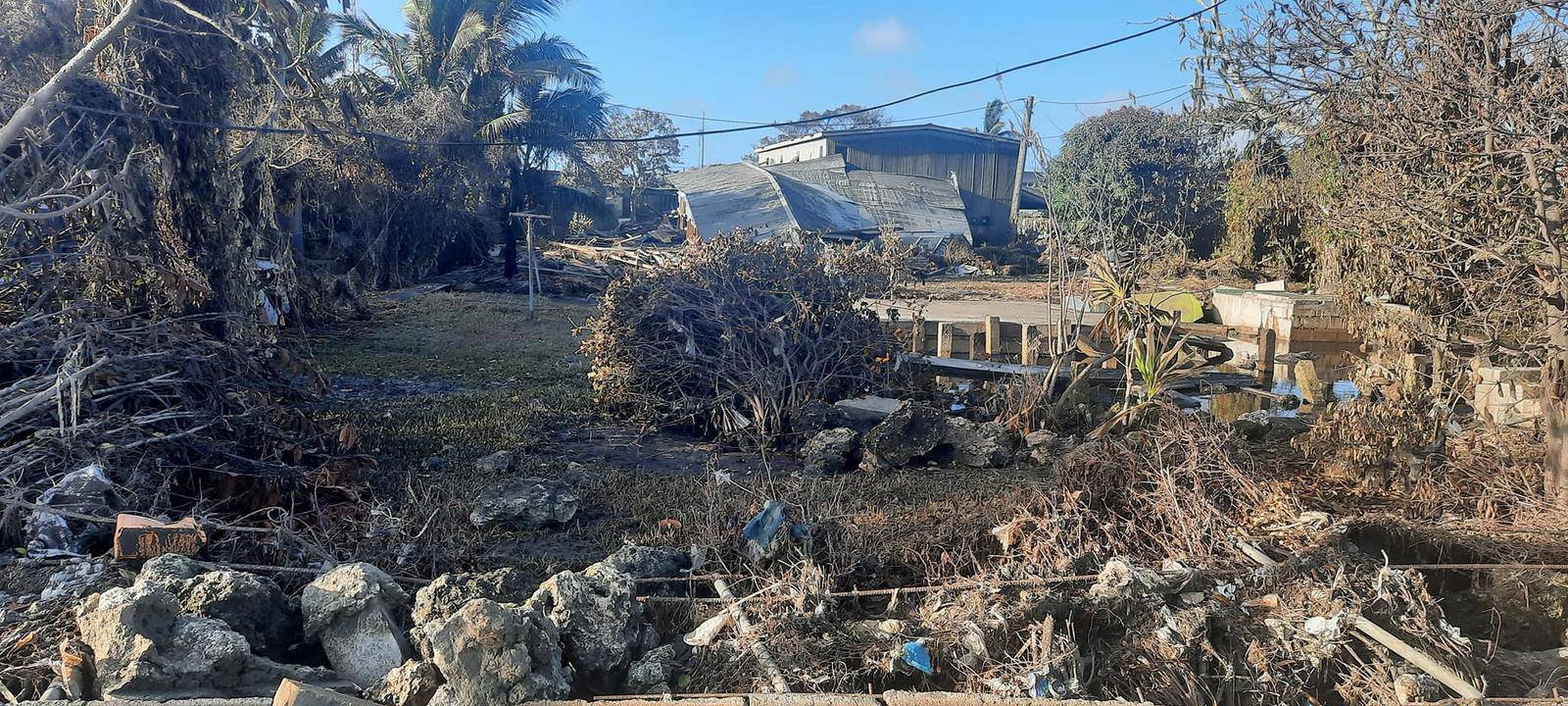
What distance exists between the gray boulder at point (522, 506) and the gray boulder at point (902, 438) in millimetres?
2500

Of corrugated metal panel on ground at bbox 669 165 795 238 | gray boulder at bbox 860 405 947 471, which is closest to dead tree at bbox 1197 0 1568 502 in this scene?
gray boulder at bbox 860 405 947 471

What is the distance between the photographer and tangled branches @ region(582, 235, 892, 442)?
8.69 metres

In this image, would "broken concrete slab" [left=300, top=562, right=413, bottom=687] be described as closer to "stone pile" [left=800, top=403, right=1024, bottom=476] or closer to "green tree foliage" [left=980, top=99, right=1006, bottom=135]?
"stone pile" [left=800, top=403, right=1024, bottom=476]

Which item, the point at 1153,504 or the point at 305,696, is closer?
the point at 305,696

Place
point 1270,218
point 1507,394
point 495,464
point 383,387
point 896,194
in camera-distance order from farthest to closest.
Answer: point 896,194, point 1270,218, point 383,387, point 1507,394, point 495,464

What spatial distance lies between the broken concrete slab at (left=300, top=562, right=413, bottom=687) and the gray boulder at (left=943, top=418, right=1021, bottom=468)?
16.1ft

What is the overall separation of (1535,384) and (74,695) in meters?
8.50

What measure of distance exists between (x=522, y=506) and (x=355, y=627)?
7.01ft

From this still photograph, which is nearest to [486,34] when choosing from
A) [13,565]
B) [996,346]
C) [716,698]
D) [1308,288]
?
[996,346]

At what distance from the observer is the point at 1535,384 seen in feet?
22.3

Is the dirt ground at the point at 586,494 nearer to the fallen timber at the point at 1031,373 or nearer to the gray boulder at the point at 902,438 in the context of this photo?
the gray boulder at the point at 902,438

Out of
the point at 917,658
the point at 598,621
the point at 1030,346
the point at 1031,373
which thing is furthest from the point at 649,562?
the point at 1030,346

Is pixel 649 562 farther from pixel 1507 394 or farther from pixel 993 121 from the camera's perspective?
pixel 993 121

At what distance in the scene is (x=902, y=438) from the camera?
7.68m
